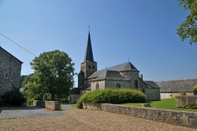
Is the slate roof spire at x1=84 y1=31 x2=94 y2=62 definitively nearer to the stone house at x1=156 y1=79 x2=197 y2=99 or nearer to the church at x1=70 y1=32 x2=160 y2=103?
the church at x1=70 y1=32 x2=160 y2=103

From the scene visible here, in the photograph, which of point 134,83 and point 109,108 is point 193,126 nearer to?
point 109,108

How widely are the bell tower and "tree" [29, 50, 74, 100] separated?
12908 mm

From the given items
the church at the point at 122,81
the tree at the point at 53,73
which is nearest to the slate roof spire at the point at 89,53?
the church at the point at 122,81

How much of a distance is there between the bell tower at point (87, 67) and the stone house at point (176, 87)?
76.5 feet

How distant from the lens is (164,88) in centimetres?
4775

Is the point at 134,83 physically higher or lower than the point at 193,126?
higher

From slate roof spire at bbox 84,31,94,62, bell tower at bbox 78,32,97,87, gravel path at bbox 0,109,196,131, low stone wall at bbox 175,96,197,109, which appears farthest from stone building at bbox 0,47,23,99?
slate roof spire at bbox 84,31,94,62

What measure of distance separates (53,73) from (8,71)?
48.6 ft

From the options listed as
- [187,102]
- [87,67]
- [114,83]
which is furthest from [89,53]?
[187,102]

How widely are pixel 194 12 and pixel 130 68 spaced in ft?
73.3

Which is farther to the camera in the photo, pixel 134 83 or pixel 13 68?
pixel 134 83

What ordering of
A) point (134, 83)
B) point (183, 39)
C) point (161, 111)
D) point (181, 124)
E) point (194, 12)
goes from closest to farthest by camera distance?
point (181, 124), point (161, 111), point (194, 12), point (183, 39), point (134, 83)

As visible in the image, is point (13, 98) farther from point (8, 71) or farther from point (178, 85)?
point (178, 85)

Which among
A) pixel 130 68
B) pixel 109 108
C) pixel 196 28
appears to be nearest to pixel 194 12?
pixel 196 28
